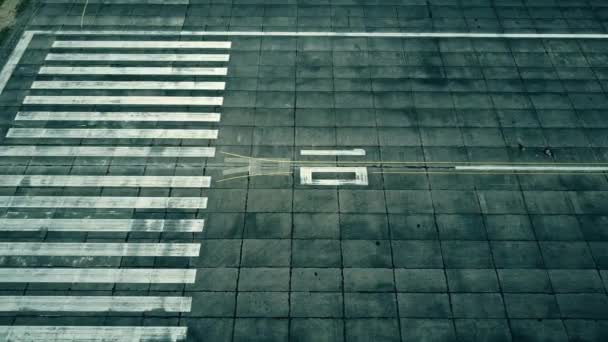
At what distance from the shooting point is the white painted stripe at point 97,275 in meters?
25.3

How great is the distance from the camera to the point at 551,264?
85.4 feet

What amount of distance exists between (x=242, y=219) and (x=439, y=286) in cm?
1327

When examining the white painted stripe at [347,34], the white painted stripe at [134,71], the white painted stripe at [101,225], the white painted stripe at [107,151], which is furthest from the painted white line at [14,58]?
the white painted stripe at [101,225]

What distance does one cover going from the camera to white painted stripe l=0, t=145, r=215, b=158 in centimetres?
3003

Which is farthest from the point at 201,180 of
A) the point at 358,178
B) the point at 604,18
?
the point at 604,18

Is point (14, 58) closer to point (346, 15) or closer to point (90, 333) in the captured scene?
point (90, 333)

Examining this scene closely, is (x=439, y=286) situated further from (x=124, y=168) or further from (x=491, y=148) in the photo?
(x=124, y=168)

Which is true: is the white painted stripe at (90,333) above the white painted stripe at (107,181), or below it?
below

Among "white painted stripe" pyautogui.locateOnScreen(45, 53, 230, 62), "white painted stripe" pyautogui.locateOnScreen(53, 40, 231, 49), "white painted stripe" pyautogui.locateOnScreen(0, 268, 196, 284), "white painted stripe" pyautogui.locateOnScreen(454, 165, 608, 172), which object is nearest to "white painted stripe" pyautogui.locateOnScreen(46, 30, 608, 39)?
"white painted stripe" pyautogui.locateOnScreen(53, 40, 231, 49)

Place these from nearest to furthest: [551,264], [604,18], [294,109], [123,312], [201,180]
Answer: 1. [123,312]
2. [551,264]
3. [201,180]
4. [294,109]
5. [604,18]

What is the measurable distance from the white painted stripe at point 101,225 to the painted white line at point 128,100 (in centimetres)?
1003

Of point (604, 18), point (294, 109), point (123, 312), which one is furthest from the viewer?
point (604, 18)

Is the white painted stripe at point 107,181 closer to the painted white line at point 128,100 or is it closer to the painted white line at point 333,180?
the painted white line at point 128,100

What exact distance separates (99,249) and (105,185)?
4.76 metres
